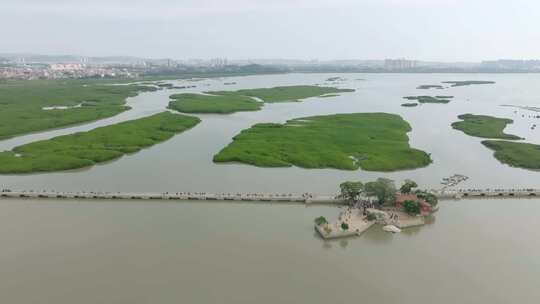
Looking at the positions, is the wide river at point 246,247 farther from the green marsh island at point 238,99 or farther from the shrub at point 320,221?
the green marsh island at point 238,99

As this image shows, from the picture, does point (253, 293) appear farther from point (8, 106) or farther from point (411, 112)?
point (8, 106)

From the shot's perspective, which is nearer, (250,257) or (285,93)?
(250,257)

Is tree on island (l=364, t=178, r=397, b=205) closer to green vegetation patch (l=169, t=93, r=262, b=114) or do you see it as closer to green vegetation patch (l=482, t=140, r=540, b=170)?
green vegetation patch (l=482, t=140, r=540, b=170)

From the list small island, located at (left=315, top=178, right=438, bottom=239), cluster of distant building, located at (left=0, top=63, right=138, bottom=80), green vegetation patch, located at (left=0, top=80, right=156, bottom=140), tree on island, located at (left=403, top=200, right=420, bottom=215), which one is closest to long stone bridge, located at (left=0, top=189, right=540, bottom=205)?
small island, located at (left=315, top=178, right=438, bottom=239)

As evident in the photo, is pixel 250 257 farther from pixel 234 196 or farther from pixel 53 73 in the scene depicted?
pixel 53 73

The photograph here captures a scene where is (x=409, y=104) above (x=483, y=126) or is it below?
above

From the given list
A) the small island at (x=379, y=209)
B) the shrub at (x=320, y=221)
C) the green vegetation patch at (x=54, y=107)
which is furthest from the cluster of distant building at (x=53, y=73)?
the shrub at (x=320, y=221)

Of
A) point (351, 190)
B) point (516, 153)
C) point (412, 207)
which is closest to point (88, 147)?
point (351, 190)
